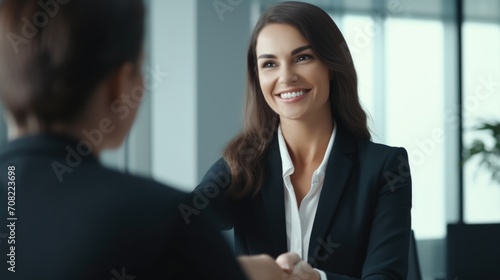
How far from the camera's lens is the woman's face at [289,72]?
4.26 ft

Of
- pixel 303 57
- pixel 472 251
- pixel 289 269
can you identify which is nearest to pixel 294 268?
pixel 289 269

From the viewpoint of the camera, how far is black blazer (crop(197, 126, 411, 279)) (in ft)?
4.32

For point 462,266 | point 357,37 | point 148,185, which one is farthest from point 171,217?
point 357,37

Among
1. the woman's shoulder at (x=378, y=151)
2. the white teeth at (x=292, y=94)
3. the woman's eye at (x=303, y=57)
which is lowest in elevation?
the woman's shoulder at (x=378, y=151)

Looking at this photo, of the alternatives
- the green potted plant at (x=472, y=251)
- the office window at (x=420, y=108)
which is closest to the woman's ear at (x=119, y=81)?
the green potted plant at (x=472, y=251)

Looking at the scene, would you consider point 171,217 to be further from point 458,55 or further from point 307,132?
point 458,55

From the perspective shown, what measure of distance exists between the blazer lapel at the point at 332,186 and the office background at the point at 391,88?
9.47 ft

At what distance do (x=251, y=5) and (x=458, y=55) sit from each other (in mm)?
1953

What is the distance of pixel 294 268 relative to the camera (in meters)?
1.04

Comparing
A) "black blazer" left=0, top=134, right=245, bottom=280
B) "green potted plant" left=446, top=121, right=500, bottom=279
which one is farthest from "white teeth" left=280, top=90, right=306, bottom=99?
"green potted plant" left=446, top=121, right=500, bottom=279

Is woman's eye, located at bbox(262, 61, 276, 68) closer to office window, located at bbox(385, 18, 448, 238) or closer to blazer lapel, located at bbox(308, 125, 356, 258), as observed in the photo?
blazer lapel, located at bbox(308, 125, 356, 258)

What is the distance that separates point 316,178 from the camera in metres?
1.39

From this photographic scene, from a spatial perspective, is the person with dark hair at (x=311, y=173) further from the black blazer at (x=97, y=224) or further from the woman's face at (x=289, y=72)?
the black blazer at (x=97, y=224)

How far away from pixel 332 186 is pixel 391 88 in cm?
420
